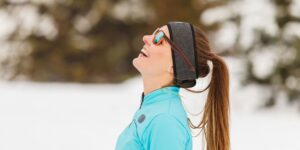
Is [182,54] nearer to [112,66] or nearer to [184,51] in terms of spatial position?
[184,51]

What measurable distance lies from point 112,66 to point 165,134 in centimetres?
2134

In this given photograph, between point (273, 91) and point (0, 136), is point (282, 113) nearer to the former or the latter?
point (273, 91)

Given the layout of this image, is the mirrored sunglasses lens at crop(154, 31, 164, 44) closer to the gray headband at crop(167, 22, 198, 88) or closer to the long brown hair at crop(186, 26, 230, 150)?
the gray headband at crop(167, 22, 198, 88)

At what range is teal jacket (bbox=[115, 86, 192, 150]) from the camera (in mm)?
2057

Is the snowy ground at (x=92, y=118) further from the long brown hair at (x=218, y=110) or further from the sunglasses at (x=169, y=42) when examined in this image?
the sunglasses at (x=169, y=42)

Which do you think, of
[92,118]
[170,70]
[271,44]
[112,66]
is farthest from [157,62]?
[112,66]

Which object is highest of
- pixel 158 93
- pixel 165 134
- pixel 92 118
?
pixel 158 93

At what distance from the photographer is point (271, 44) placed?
12.2m

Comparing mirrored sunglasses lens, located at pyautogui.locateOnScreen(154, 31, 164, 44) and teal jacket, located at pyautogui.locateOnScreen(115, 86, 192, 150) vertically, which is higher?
mirrored sunglasses lens, located at pyautogui.locateOnScreen(154, 31, 164, 44)

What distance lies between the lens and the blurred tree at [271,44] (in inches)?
468

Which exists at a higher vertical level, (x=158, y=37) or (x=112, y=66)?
(x=158, y=37)

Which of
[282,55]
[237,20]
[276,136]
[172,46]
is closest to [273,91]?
[282,55]

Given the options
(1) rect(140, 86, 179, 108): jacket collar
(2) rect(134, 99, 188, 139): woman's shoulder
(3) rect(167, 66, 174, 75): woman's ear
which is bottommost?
(2) rect(134, 99, 188, 139): woman's shoulder

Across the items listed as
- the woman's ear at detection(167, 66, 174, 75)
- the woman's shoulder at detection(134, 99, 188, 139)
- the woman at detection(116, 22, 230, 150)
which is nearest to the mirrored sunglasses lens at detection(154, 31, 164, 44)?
the woman at detection(116, 22, 230, 150)
